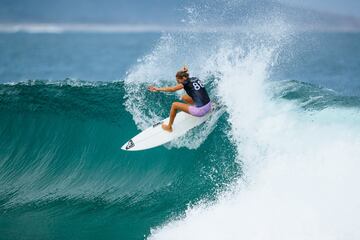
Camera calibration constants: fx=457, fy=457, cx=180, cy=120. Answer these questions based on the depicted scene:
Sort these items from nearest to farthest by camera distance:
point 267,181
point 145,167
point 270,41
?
point 267,181 < point 145,167 < point 270,41

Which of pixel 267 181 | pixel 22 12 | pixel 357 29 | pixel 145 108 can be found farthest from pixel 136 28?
pixel 267 181

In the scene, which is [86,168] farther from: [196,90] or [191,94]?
[196,90]

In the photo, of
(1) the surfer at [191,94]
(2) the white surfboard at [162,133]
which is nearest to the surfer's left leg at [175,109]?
(1) the surfer at [191,94]

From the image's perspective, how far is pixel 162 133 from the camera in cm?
847

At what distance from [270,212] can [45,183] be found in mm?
4640

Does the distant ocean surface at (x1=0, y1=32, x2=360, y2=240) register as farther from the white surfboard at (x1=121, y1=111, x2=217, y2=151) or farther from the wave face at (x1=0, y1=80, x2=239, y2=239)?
the white surfboard at (x1=121, y1=111, x2=217, y2=151)

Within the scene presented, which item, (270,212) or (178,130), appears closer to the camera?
(270,212)

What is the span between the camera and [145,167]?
365 inches

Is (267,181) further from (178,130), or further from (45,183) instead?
(45,183)

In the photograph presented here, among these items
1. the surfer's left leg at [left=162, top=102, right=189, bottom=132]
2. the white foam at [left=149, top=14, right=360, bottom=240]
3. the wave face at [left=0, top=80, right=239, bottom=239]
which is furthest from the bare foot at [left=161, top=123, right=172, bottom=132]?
the white foam at [left=149, top=14, right=360, bottom=240]

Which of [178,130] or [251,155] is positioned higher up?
[178,130]

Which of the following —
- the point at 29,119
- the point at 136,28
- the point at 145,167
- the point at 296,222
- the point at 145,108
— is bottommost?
the point at 296,222

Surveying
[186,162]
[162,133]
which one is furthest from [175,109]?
[186,162]

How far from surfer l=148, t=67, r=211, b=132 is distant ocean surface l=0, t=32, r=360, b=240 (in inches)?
36.0
